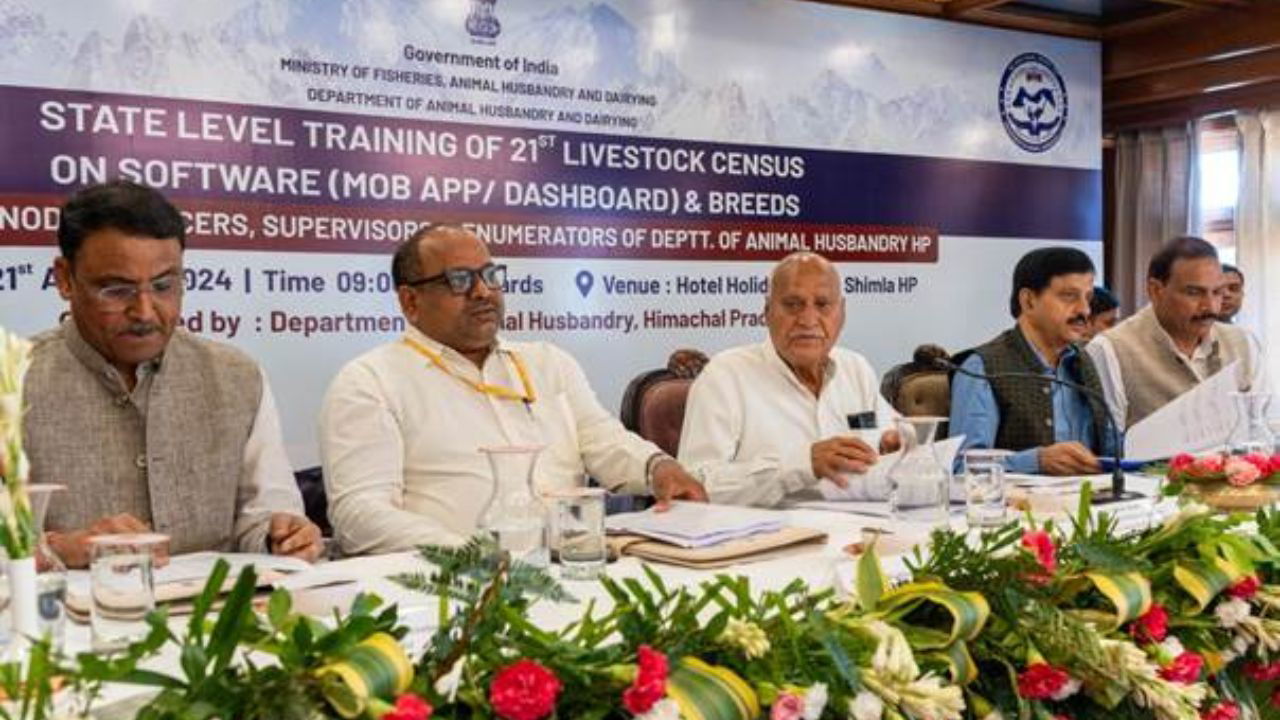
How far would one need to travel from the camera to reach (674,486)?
8.97 feet

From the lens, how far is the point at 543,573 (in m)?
1.21

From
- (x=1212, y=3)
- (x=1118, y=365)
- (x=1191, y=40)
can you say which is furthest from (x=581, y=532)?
(x=1191, y=40)

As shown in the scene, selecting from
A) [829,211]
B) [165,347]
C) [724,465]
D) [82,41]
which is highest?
[82,41]

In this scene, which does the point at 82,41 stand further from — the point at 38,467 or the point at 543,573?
the point at 543,573

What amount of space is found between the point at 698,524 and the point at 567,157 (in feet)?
9.65

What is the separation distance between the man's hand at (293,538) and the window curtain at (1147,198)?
6.19 meters

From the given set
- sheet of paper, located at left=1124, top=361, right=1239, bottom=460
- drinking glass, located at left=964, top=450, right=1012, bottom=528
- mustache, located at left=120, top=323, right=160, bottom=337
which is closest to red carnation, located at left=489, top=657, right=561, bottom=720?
drinking glass, located at left=964, top=450, right=1012, bottom=528

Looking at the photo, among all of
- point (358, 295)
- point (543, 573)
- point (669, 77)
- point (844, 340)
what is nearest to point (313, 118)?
point (358, 295)

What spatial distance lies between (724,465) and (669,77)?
2.52 metres

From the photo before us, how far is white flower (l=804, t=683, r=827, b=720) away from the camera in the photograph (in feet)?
3.97

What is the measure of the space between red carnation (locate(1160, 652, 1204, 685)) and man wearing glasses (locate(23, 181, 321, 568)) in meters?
1.36

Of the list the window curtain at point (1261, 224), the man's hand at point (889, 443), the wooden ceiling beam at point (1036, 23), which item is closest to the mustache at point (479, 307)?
the man's hand at point (889, 443)

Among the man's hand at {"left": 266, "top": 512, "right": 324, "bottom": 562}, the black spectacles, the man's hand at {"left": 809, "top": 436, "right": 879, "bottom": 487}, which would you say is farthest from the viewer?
the black spectacles

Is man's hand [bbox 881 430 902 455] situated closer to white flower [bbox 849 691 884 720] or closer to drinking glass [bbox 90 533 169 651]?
white flower [bbox 849 691 884 720]
